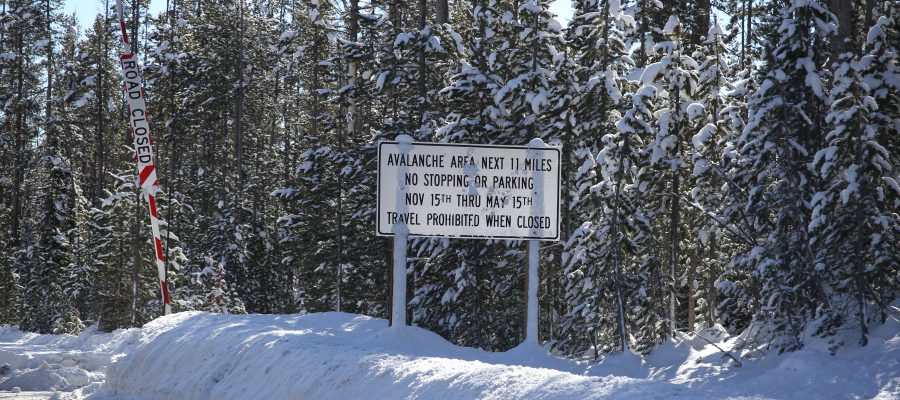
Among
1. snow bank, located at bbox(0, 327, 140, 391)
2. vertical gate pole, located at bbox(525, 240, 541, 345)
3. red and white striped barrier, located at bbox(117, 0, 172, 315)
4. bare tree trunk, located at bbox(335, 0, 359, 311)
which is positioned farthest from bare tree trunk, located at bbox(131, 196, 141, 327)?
vertical gate pole, located at bbox(525, 240, 541, 345)

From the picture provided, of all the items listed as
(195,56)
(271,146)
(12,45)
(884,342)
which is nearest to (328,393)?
(884,342)

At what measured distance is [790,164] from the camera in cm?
1490

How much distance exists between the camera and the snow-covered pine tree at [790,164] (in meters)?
14.4

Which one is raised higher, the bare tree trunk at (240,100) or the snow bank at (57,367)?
the bare tree trunk at (240,100)

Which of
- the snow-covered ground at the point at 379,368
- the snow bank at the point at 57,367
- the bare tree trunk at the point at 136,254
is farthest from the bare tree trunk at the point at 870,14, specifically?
the bare tree trunk at the point at 136,254

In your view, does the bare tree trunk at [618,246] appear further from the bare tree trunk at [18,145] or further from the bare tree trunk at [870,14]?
the bare tree trunk at [18,145]

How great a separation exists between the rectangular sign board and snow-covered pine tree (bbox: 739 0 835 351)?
478 cm

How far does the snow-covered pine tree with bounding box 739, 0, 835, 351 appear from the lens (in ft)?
47.3

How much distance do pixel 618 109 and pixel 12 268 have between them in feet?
126

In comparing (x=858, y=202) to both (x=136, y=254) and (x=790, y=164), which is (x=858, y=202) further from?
(x=136, y=254)

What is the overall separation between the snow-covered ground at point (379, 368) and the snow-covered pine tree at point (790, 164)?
28.0 inches

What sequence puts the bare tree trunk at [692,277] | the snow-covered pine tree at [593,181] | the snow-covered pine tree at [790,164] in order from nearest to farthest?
the snow-covered pine tree at [790,164] < the snow-covered pine tree at [593,181] < the bare tree trunk at [692,277]

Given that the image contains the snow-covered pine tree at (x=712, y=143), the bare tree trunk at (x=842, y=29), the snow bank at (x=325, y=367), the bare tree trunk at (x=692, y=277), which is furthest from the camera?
the bare tree trunk at (x=692, y=277)

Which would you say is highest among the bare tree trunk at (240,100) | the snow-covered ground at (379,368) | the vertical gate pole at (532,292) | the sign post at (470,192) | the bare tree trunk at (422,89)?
the bare tree trunk at (240,100)
